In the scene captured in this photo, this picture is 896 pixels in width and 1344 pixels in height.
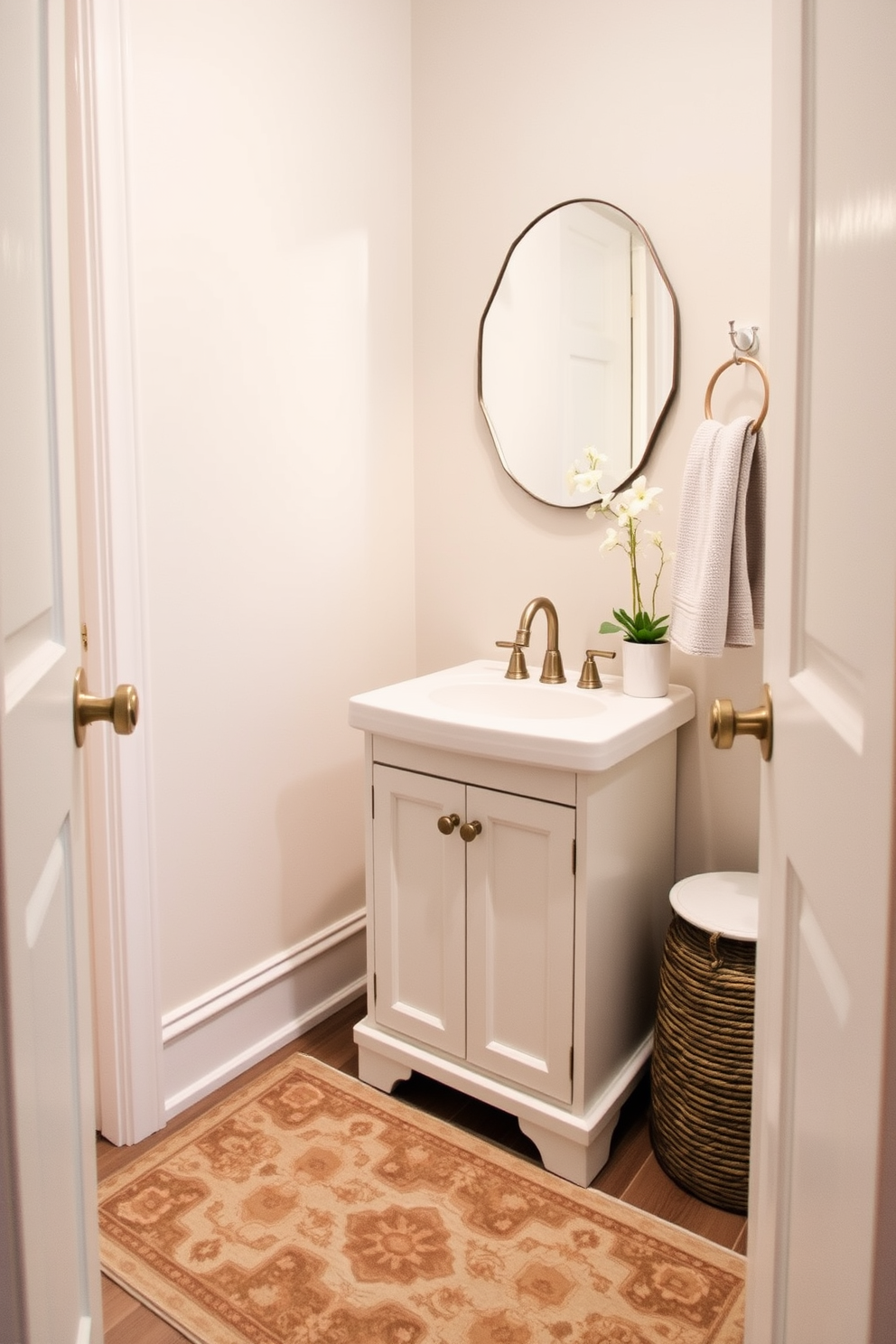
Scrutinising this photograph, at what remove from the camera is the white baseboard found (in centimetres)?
193

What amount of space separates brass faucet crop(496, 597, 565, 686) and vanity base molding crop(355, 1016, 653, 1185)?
0.77m

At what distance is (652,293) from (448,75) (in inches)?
31.2

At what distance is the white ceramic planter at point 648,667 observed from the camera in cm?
192

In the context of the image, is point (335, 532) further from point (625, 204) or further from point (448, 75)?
point (448, 75)

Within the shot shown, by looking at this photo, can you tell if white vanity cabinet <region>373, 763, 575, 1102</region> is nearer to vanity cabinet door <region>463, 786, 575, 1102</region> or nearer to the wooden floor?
vanity cabinet door <region>463, 786, 575, 1102</region>

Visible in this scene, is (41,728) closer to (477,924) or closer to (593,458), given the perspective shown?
(477,924)

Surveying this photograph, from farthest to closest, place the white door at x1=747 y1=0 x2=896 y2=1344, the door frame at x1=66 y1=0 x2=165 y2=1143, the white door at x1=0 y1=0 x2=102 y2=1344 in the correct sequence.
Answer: the door frame at x1=66 y1=0 x2=165 y2=1143, the white door at x1=0 y1=0 x2=102 y2=1344, the white door at x1=747 y1=0 x2=896 y2=1344

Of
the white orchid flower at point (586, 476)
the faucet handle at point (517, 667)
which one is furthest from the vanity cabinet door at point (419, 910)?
the white orchid flower at point (586, 476)

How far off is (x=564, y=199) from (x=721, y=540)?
→ 0.92 m

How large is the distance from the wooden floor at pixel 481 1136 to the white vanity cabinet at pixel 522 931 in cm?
7

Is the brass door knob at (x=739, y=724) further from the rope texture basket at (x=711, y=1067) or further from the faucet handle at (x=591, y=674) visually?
the faucet handle at (x=591, y=674)

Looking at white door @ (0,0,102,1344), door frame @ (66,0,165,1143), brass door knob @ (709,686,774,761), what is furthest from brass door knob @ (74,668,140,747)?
door frame @ (66,0,165,1143)

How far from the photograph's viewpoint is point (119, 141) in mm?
1643

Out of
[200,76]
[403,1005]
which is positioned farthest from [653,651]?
[200,76]
